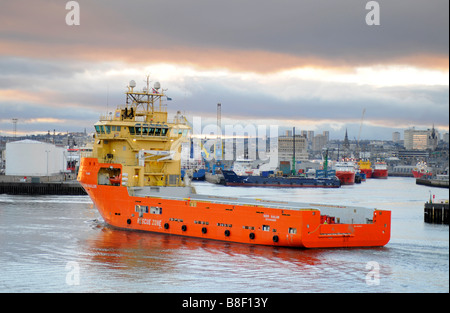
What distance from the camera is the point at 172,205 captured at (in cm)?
2933

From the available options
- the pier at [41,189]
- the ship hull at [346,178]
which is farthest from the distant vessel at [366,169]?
the pier at [41,189]

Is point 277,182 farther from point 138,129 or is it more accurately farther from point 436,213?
point 138,129

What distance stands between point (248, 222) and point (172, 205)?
4527mm

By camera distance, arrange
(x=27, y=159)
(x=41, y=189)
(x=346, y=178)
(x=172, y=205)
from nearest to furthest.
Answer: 1. (x=172, y=205)
2. (x=41, y=189)
3. (x=27, y=159)
4. (x=346, y=178)

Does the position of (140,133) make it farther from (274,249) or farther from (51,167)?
(51,167)

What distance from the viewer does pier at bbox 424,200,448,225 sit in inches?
1564

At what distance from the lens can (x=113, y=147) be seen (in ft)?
109

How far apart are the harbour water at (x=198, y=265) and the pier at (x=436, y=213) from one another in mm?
7662

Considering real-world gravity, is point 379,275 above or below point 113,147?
below

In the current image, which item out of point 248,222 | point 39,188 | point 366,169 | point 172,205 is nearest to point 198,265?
point 248,222

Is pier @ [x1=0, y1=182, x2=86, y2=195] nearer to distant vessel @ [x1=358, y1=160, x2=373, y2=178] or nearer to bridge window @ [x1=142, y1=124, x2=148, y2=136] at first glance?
bridge window @ [x1=142, y1=124, x2=148, y2=136]

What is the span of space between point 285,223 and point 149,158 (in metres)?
10.4

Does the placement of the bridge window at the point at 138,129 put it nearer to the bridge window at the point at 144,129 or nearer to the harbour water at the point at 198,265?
the bridge window at the point at 144,129
